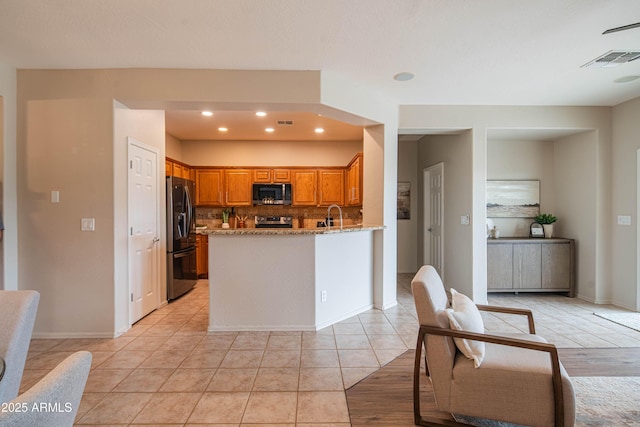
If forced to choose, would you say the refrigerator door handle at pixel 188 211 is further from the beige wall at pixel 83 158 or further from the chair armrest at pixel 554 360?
the chair armrest at pixel 554 360

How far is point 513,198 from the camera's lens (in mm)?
5211

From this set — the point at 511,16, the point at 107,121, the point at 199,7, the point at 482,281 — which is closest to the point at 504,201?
the point at 482,281

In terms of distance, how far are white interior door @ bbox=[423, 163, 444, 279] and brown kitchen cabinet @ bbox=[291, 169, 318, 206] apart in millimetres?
2139

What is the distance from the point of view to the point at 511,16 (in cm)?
231

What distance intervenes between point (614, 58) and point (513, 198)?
2621 millimetres

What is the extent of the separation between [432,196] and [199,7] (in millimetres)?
4675

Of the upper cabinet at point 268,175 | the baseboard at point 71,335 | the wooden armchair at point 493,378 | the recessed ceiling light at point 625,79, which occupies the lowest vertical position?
the baseboard at point 71,335

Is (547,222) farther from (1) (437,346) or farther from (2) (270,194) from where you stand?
(2) (270,194)

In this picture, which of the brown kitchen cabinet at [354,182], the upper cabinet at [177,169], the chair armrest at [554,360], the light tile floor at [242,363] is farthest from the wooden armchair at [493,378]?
the upper cabinet at [177,169]

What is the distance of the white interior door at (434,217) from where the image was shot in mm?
5234

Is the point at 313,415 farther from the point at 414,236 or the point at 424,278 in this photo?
the point at 414,236

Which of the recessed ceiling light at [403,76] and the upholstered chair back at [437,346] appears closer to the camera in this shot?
the upholstered chair back at [437,346]

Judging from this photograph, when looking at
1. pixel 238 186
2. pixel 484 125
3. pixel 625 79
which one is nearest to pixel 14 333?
pixel 484 125

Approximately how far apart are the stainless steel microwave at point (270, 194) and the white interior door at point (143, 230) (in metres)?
2.27
